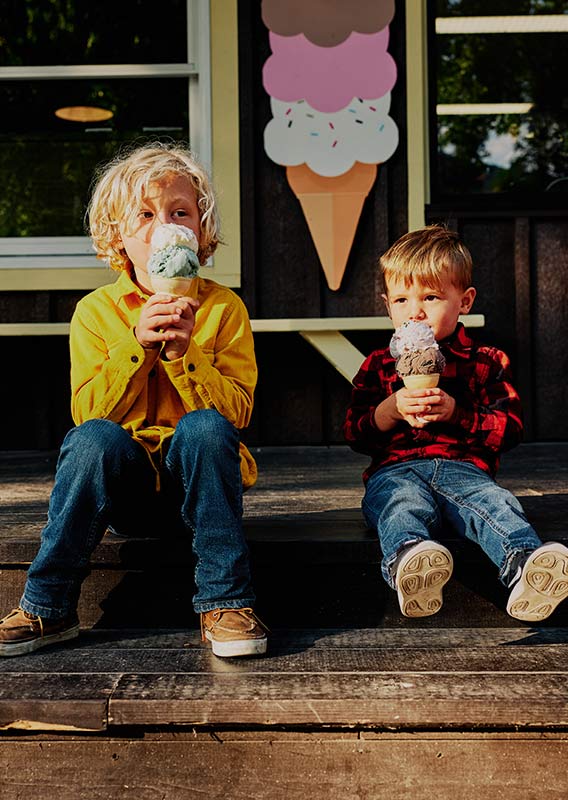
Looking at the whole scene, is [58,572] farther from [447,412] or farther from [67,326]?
[67,326]

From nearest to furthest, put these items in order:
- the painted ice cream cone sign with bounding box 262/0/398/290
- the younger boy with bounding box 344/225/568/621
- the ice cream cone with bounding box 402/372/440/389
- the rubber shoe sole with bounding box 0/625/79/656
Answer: the rubber shoe sole with bounding box 0/625/79/656 < the younger boy with bounding box 344/225/568/621 < the ice cream cone with bounding box 402/372/440/389 < the painted ice cream cone sign with bounding box 262/0/398/290

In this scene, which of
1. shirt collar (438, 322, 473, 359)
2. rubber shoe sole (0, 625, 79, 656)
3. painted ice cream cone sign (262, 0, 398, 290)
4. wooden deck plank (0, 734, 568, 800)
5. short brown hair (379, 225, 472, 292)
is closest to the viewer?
wooden deck plank (0, 734, 568, 800)

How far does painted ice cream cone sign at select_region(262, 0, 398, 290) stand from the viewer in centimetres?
443

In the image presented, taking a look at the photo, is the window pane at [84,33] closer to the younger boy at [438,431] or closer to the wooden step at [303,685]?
the younger boy at [438,431]

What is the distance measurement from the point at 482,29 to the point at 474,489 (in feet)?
9.97

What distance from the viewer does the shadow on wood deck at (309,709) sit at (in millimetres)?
1830

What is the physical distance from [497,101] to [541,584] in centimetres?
328

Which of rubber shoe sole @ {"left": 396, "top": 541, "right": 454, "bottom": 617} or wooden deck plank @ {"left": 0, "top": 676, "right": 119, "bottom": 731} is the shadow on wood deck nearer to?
wooden deck plank @ {"left": 0, "top": 676, "right": 119, "bottom": 731}

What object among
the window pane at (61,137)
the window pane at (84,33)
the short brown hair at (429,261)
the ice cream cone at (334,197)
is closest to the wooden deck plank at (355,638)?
the short brown hair at (429,261)

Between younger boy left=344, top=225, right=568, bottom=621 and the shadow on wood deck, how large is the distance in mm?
138

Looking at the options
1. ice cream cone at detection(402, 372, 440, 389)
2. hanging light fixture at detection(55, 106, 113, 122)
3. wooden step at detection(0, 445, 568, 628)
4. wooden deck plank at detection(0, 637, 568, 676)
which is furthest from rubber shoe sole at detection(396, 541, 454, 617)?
hanging light fixture at detection(55, 106, 113, 122)

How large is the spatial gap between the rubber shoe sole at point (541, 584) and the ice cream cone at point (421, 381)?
1.75ft

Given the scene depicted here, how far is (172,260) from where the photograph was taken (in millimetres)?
2289

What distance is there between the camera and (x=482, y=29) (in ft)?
15.2
